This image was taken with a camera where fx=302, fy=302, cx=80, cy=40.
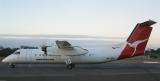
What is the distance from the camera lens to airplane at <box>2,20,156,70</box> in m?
31.1

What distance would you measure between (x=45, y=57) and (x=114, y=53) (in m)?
7.22

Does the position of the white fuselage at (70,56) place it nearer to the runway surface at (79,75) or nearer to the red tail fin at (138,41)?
the red tail fin at (138,41)

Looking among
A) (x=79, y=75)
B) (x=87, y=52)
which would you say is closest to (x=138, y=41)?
(x=87, y=52)

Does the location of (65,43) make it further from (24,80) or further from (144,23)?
(24,80)

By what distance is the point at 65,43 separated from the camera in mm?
30547

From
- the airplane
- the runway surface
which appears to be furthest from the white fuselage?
the runway surface

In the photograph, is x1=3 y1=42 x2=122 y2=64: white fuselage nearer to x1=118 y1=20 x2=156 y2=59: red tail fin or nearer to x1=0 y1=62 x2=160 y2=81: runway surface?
x1=118 y1=20 x2=156 y2=59: red tail fin

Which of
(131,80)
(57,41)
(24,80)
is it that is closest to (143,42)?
(57,41)

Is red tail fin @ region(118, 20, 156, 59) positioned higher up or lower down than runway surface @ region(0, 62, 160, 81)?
higher up

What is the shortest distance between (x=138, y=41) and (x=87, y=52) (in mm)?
5395

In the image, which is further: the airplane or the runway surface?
the airplane

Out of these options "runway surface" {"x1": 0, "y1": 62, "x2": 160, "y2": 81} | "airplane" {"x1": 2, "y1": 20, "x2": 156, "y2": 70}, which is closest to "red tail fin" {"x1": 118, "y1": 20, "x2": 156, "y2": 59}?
"airplane" {"x1": 2, "y1": 20, "x2": 156, "y2": 70}

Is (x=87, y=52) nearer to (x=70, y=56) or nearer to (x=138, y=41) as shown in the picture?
(x=70, y=56)

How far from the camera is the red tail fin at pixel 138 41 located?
3102 cm
